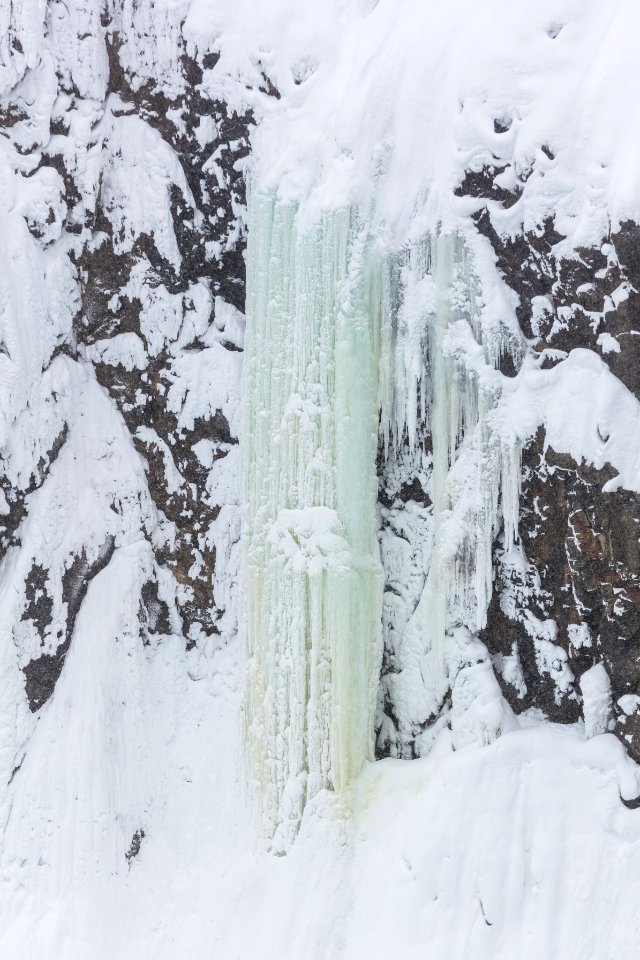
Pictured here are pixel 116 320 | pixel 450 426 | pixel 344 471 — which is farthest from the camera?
pixel 116 320

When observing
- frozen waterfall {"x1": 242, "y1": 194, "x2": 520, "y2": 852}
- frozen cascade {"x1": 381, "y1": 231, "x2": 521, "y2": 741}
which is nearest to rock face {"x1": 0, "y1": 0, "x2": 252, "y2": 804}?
frozen waterfall {"x1": 242, "y1": 194, "x2": 520, "y2": 852}

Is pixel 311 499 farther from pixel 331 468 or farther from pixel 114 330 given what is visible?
pixel 114 330

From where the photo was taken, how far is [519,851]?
15.5 feet

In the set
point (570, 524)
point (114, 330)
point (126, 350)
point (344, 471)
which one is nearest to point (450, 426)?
point (344, 471)

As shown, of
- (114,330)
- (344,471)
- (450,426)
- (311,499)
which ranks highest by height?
(114,330)

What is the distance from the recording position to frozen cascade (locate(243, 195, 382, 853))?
5102 millimetres

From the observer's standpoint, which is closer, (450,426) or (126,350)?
(450,426)

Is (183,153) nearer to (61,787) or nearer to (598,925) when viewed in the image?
(61,787)

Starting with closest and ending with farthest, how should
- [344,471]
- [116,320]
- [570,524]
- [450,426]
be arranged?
1. [570,524]
2. [450,426]
3. [344,471]
4. [116,320]

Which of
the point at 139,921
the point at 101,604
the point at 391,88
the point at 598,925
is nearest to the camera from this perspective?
the point at 598,925

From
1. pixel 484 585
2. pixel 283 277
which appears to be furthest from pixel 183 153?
pixel 484 585

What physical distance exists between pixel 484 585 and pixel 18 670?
10.1 ft

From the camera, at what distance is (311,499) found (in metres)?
5.22

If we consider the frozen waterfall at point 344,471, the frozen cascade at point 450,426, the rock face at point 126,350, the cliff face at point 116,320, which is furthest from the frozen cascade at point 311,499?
the cliff face at point 116,320
